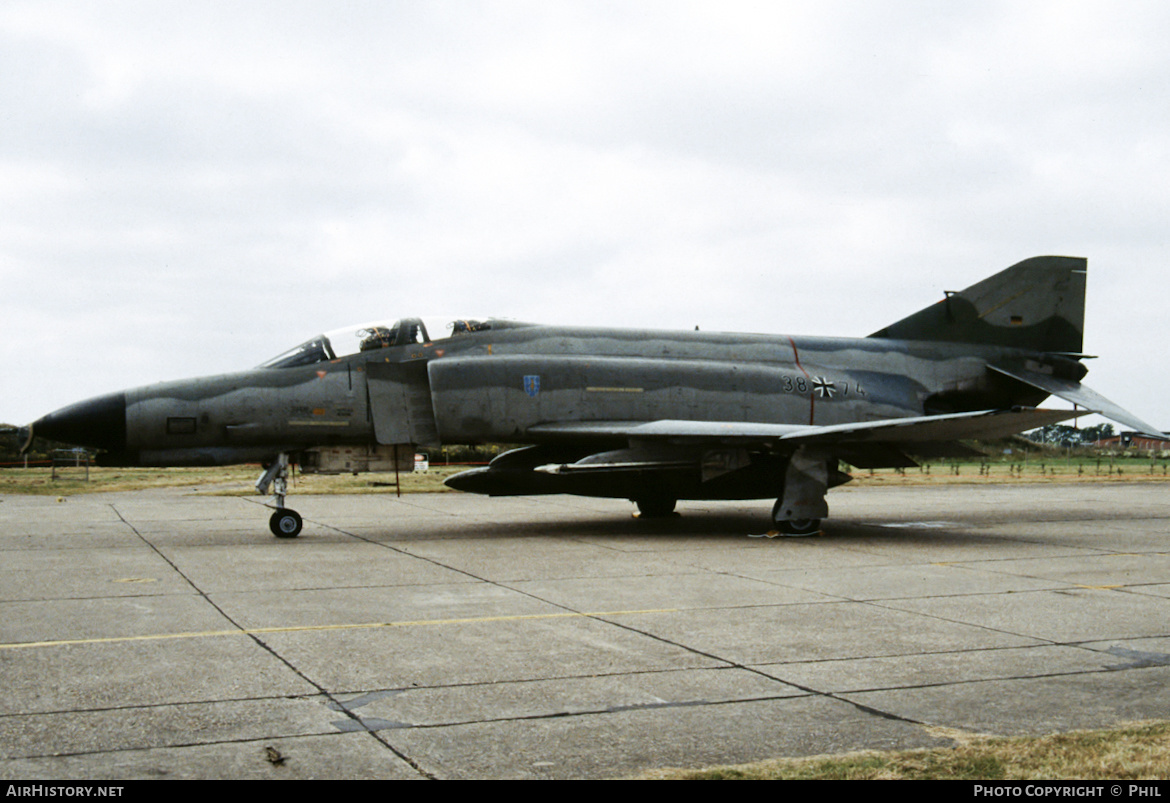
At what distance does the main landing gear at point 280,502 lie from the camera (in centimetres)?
1241

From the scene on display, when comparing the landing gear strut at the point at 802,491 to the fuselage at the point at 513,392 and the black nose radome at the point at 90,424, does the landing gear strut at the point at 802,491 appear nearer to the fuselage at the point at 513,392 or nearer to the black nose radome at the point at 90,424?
the fuselage at the point at 513,392

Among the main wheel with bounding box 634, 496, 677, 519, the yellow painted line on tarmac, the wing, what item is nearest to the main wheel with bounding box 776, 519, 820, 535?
the wing

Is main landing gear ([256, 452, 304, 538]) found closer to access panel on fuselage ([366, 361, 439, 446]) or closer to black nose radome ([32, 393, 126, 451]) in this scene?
access panel on fuselage ([366, 361, 439, 446])

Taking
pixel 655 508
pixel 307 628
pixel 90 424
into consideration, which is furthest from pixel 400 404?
pixel 307 628

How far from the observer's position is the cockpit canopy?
13.0 meters

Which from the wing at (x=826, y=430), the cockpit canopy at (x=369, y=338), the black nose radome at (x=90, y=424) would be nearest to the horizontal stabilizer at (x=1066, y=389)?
the wing at (x=826, y=430)

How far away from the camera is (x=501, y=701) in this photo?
4.86 metres

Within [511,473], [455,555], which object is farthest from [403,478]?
[455,555]

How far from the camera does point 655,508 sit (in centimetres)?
1590

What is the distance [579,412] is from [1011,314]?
7.57 metres

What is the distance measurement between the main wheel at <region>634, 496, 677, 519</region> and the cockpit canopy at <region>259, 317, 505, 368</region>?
4.11 meters

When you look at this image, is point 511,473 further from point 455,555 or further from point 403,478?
point 403,478

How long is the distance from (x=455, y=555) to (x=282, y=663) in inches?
207

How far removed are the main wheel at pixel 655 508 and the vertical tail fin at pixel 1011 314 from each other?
4.69m
